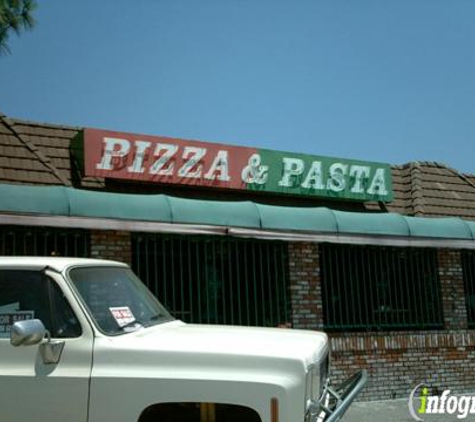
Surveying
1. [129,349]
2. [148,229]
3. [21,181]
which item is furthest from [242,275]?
[129,349]

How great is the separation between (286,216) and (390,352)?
9.88ft

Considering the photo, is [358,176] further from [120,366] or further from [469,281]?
[120,366]

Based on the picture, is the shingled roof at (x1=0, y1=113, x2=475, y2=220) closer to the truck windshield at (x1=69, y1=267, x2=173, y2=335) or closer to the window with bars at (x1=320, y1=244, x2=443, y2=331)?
the window with bars at (x1=320, y1=244, x2=443, y2=331)

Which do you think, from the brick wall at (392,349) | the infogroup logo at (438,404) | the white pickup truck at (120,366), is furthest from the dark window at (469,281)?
the white pickup truck at (120,366)

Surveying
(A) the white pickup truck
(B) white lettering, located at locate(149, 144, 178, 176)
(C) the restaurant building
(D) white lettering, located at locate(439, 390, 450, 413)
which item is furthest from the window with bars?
(A) the white pickup truck

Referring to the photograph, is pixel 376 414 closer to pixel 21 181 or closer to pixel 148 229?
pixel 148 229

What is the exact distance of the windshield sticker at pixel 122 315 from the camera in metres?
4.05

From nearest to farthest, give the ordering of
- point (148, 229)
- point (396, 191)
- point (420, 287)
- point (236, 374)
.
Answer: point (236, 374)
point (148, 229)
point (420, 287)
point (396, 191)

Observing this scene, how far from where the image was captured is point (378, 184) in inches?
518

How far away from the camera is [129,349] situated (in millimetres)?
3723

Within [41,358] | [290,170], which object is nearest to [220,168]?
[290,170]

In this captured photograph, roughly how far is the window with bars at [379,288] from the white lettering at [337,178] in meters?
1.54

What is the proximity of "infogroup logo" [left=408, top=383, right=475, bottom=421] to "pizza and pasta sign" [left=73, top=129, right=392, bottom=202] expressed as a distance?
3953mm

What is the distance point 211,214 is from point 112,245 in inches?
60.8
